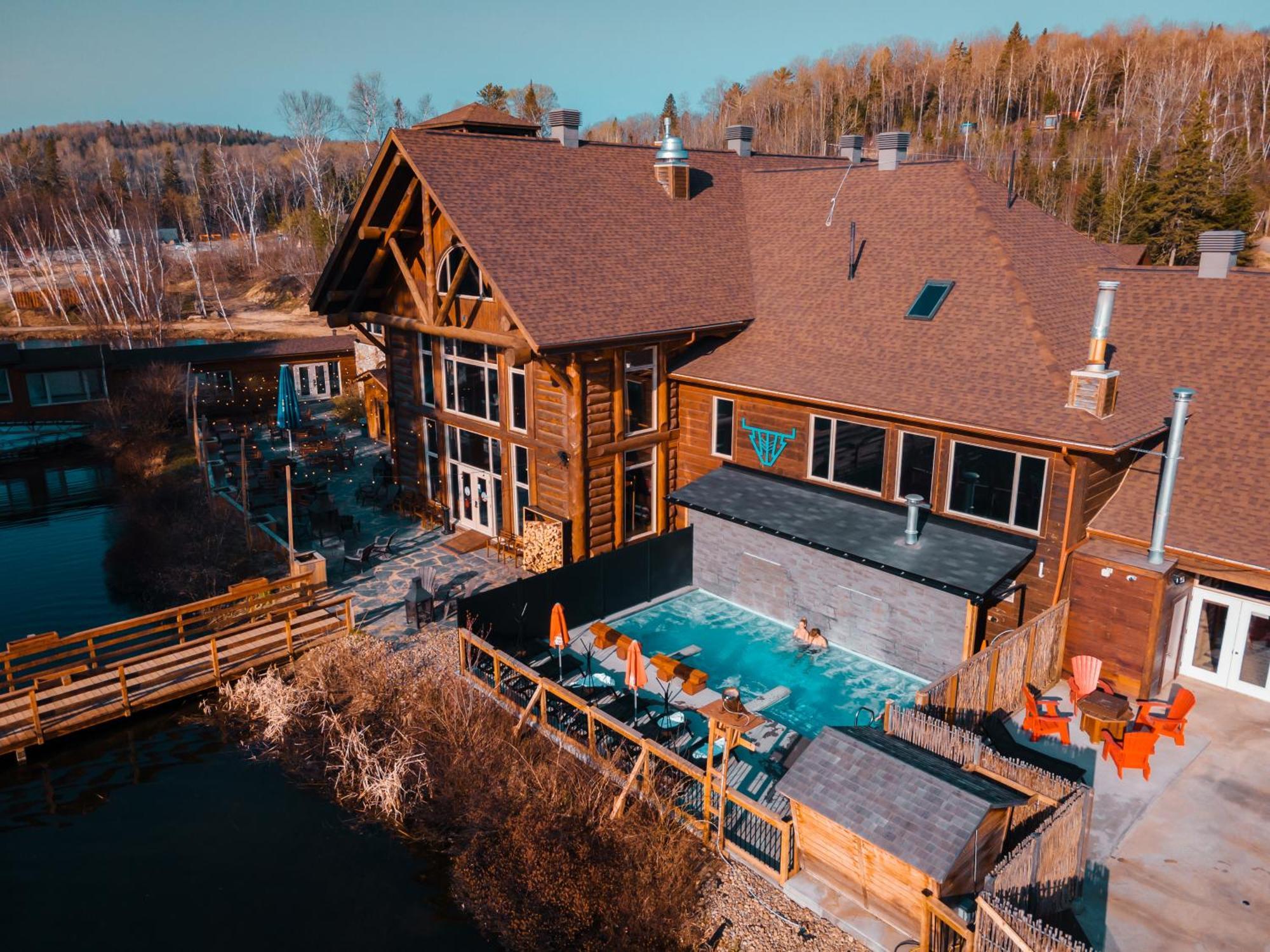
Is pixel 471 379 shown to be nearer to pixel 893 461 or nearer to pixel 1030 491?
pixel 893 461

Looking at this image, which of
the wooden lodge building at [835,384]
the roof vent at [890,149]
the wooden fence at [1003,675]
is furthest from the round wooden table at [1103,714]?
the roof vent at [890,149]

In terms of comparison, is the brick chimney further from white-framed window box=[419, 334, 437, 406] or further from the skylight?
white-framed window box=[419, 334, 437, 406]

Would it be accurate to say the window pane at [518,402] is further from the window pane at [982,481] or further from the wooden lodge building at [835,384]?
the window pane at [982,481]

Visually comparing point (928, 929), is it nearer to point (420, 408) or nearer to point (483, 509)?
point (483, 509)

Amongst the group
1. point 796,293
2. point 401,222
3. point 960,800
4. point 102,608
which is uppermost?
Answer: point 401,222

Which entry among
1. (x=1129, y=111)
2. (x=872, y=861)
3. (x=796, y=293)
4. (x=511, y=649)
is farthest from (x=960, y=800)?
(x=1129, y=111)

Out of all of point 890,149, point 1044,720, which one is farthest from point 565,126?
point 1044,720
